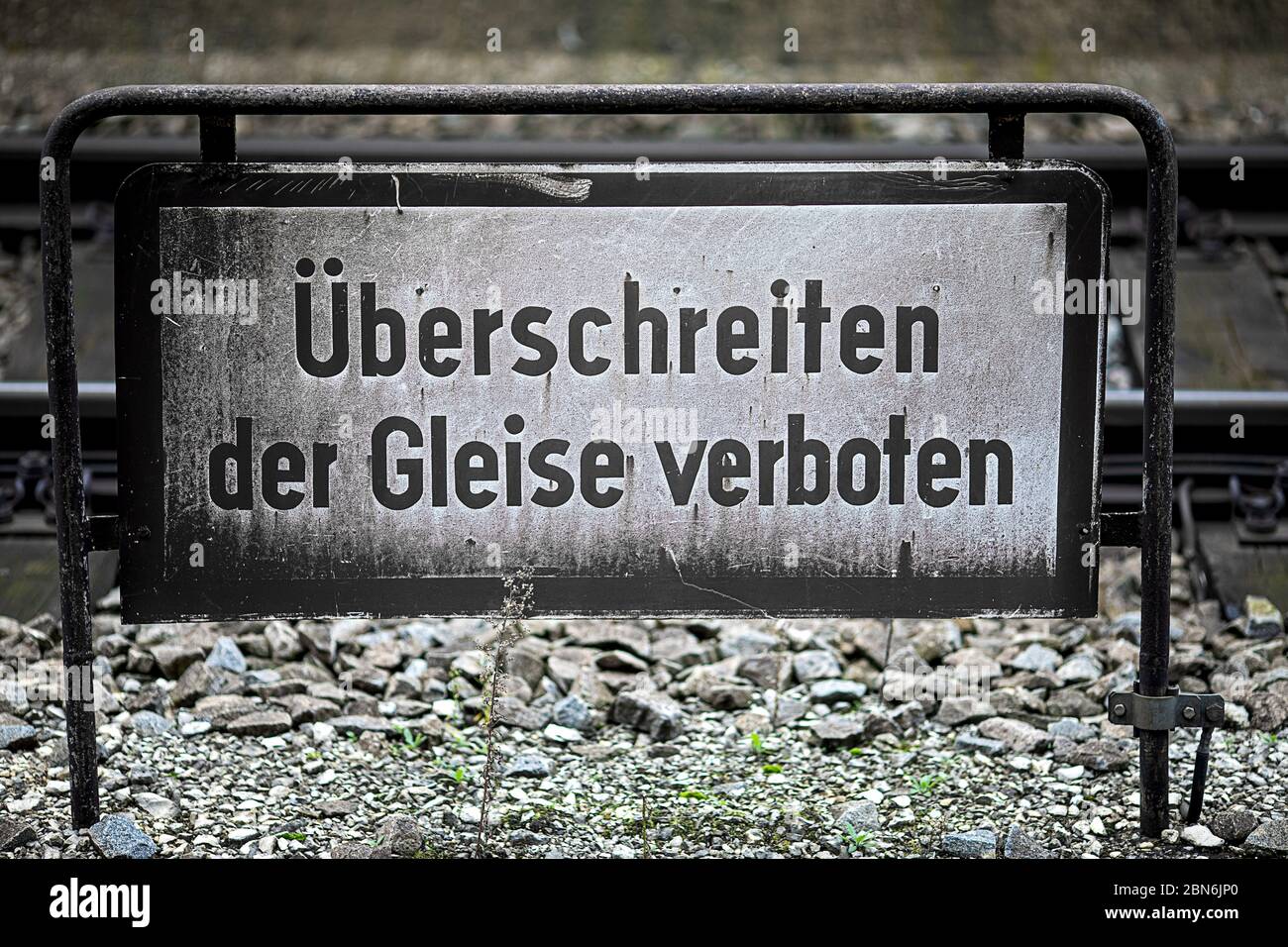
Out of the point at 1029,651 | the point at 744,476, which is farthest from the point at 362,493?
the point at 1029,651

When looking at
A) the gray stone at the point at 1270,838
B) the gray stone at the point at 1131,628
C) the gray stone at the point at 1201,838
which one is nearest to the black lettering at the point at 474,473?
the gray stone at the point at 1201,838

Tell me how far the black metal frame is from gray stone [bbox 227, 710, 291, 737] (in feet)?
1.67

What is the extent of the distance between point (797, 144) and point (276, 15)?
175 inches

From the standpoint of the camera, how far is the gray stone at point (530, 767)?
3084 millimetres

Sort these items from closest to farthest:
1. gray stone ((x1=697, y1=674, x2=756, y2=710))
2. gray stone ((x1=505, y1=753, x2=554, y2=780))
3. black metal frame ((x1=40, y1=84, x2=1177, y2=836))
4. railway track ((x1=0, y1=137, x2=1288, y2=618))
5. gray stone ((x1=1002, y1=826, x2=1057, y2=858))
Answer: black metal frame ((x1=40, y1=84, x2=1177, y2=836)), gray stone ((x1=1002, y1=826, x2=1057, y2=858)), gray stone ((x1=505, y1=753, x2=554, y2=780)), gray stone ((x1=697, y1=674, x2=756, y2=710)), railway track ((x1=0, y1=137, x2=1288, y2=618))

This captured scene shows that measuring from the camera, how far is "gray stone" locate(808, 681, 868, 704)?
3482 millimetres

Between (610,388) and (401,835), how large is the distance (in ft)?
3.57

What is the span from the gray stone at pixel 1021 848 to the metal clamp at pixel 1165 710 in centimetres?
32

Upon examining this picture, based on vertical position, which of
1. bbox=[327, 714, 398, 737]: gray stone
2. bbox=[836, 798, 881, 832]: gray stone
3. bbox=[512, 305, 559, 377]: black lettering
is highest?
bbox=[512, 305, 559, 377]: black lettering

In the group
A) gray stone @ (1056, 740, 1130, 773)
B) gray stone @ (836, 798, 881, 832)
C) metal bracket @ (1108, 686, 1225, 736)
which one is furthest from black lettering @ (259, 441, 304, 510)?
gray stone @ (1056, 740, 1130, 773)

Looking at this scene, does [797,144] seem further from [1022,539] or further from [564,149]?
[1022,539]

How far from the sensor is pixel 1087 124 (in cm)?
706

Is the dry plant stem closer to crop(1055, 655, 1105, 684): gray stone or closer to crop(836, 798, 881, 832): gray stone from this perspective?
crop(836, 798, 881, 832): gray stone

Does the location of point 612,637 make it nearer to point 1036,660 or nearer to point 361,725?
point 361,725
